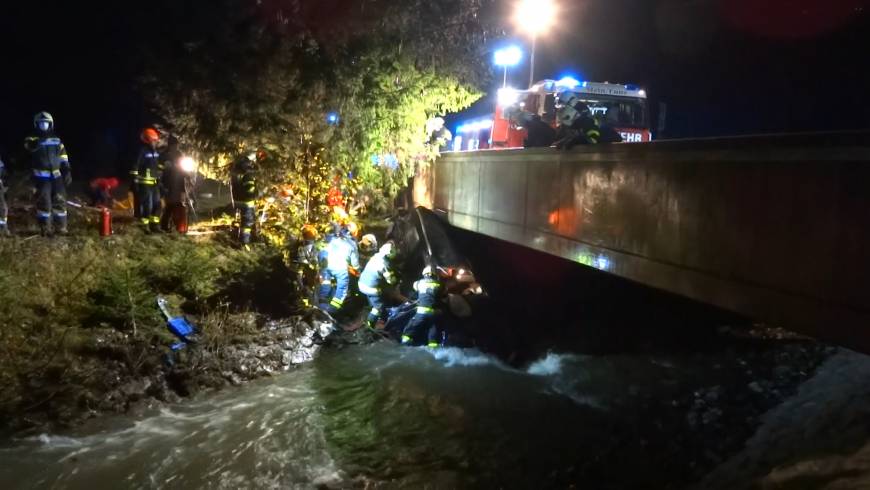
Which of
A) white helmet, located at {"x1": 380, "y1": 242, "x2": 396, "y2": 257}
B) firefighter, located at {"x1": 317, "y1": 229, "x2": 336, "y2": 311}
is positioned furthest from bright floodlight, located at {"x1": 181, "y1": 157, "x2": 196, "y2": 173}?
white helmet, located at {"x1": 380, "y1": 242, "x2": 396, "y2": 257}

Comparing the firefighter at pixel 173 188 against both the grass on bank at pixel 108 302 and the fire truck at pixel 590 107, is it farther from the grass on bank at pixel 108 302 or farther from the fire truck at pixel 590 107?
the fire truck at pixel 590 107

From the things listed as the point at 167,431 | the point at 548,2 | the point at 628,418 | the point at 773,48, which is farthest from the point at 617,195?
the point at 773,48

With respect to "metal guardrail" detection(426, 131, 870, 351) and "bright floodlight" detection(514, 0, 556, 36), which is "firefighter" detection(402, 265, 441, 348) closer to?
"metal guardrail" detection(426, 131, 870, 351)

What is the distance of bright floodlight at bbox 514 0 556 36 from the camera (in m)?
17.1

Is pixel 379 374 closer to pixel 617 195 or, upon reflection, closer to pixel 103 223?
pixel 617 195

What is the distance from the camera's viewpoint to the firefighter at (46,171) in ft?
29.3

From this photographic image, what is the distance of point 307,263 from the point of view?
984 cm

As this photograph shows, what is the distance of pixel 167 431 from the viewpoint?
6238 millimetres

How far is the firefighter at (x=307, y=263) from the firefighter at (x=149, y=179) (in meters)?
2.38

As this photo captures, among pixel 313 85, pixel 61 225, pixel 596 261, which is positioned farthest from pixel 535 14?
pixel 61 225

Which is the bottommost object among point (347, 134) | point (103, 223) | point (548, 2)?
point (103, 223)

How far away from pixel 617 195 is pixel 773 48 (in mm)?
16980

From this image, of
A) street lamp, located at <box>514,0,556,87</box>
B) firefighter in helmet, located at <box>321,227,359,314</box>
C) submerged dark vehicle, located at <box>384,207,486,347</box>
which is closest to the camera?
firefighter in helmet, located at <box>321,227,359,314</box>

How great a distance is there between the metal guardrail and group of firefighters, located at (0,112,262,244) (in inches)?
197
